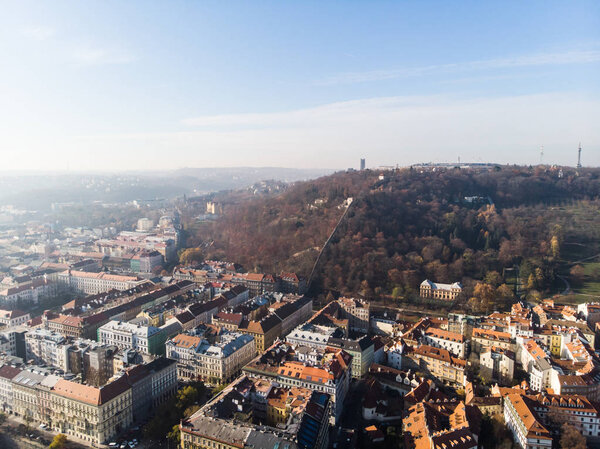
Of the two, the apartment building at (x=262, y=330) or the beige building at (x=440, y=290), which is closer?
the apartment building at (x=262, y=330)

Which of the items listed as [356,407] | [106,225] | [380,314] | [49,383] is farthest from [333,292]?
[106,225]

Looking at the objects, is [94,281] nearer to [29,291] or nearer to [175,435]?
[29,291]

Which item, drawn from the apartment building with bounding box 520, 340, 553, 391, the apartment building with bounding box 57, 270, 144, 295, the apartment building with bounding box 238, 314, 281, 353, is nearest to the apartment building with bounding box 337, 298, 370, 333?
the apartment building with bounding box 238, 314, 281, 353

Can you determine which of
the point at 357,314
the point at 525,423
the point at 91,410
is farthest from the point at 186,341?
the point at 525,423

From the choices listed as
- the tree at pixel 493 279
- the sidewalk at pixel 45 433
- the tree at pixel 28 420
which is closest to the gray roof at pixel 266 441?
the sidewalk at pixel 45 433

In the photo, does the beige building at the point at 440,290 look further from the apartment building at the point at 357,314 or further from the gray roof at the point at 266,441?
the gray roof at the point at 266,441

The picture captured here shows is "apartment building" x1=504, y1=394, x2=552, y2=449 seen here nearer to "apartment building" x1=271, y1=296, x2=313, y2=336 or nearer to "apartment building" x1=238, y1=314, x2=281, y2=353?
"apartment building" x1=238, y1=314, x2=281, y2=353
